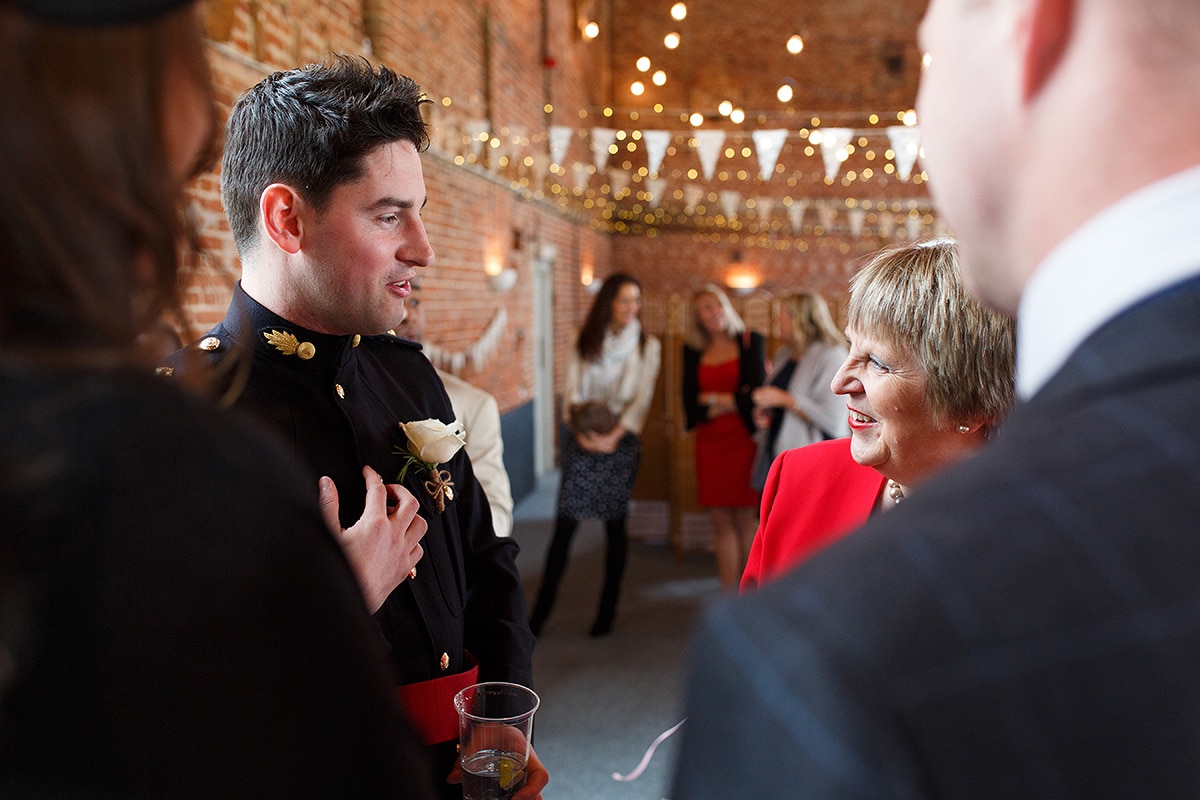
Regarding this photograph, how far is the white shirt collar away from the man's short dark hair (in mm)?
1182

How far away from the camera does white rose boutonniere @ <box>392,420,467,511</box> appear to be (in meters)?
1.43

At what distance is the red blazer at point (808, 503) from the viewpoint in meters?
1.55

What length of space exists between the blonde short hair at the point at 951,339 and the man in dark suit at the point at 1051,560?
3.60ft

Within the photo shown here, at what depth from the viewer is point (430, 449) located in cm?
143

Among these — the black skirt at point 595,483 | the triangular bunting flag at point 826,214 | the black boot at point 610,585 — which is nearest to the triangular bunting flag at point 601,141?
the black skirt at point 595,483

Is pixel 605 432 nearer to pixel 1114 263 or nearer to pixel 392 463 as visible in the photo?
pixel 392 463

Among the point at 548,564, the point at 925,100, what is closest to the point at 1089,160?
the point at 925,100

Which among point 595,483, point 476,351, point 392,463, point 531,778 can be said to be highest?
point 392,463

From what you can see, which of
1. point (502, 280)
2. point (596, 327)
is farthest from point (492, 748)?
point (502, 280)

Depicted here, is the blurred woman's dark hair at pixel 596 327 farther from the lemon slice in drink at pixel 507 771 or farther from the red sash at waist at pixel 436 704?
the lemon slice in drink at pixel 507 771

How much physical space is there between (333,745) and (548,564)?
Result: 416 centimetres

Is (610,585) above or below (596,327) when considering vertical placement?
below

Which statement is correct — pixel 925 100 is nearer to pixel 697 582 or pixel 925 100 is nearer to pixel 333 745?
pixel 333 745

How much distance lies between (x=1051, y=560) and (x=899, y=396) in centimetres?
123
